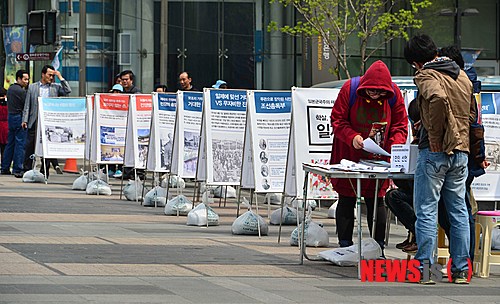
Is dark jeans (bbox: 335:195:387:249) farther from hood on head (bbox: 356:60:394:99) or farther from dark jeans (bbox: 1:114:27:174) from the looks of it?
dark jeans (bbox: 1:114:27:174)

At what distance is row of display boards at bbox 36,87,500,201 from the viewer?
44.1 ft

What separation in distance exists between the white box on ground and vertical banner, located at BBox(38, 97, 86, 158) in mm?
13243

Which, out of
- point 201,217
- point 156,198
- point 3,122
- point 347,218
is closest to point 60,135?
point 3,122

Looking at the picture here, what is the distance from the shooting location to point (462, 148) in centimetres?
1009

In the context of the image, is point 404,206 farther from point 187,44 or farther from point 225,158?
point 187,44

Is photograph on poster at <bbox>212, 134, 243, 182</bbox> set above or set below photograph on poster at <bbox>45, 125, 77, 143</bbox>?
below

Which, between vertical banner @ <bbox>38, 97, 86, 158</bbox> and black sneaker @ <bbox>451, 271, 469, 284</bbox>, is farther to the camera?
vertical banner @ <bbox>38, 97, 86, 158</bbox>

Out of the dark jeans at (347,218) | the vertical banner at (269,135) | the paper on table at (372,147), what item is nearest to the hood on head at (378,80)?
the paper on table at (372,147)

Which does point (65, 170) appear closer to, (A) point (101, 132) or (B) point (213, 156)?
(A) point (101, 132)

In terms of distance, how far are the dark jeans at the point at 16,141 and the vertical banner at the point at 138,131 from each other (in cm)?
591

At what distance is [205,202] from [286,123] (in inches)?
64.0

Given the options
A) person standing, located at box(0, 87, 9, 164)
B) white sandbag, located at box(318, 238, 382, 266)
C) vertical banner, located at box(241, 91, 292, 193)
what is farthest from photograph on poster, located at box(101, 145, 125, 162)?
white sandbag, located at box(318, 238, 382, 266)

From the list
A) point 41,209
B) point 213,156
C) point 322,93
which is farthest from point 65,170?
point 322,93

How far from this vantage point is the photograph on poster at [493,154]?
14.0m
